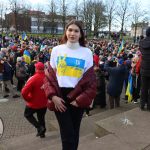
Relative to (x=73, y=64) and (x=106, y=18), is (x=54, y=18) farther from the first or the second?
(x=73, y=64)

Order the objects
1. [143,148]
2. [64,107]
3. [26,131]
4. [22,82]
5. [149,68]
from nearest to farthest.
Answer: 1. [64,107]
2. [143,148]
3. [149,68]
4. [26,131]
5. [22,82]

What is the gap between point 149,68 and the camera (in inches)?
221

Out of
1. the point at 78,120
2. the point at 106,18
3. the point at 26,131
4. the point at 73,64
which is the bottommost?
the point at 26,131

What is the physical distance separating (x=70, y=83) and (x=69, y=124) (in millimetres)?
430

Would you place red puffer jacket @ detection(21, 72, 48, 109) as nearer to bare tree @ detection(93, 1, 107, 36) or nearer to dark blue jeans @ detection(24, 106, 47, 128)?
dark blue jeans @ detection(24, 106, 47, 128)

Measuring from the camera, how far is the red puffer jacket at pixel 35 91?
564 centimetres

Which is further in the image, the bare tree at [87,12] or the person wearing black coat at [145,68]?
the bare tree at [87,12]

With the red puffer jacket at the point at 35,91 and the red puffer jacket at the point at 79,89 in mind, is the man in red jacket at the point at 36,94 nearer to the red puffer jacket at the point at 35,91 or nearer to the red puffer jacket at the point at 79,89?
the red puffer jacket at the point at 35,91

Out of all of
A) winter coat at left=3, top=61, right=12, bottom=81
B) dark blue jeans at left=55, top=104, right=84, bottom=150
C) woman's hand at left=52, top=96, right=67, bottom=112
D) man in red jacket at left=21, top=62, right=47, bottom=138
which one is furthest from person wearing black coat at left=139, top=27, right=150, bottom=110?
winter coat at left=3, top=61, right=12, bottom=81

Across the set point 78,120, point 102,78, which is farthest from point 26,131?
point 78,120

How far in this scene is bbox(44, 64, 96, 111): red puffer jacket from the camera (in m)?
2.74

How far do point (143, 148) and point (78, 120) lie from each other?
1.50 metres

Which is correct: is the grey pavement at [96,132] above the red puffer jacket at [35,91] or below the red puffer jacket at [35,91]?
below

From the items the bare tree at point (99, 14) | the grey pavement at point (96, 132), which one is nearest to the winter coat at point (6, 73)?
the grey pavement at point (96, 132)
